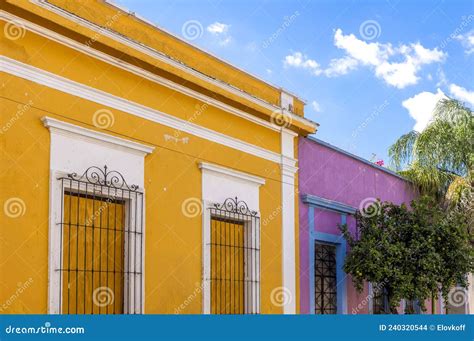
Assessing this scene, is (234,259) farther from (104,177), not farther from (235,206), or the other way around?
(104,177)

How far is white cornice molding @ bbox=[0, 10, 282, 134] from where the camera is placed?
677 centimetres

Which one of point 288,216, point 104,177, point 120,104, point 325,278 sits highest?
point 120,104

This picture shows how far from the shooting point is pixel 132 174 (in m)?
7.76

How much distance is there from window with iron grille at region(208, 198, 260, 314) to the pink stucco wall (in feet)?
3.97

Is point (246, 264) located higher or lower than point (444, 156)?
lower

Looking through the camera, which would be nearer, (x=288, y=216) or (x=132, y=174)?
(x=132, y=174)

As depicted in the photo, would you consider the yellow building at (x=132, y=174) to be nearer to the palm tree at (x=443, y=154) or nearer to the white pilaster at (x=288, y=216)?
the white pilaster at (x=288, y=216)

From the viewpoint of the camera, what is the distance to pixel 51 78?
23.0ft

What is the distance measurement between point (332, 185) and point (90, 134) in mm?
5064

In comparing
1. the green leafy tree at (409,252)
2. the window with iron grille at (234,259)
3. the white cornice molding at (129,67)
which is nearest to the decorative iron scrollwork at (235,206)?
the window with iron grille at (234,259)

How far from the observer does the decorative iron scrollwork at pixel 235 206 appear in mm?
8991

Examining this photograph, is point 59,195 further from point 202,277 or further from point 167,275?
point 202,277

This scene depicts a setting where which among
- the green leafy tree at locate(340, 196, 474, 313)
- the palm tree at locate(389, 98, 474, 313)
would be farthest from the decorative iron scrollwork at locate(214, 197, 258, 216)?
the palm tree at locate(389, 98, 474, 313)

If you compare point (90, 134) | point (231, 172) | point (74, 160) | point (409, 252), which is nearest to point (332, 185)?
point (409, 252)
